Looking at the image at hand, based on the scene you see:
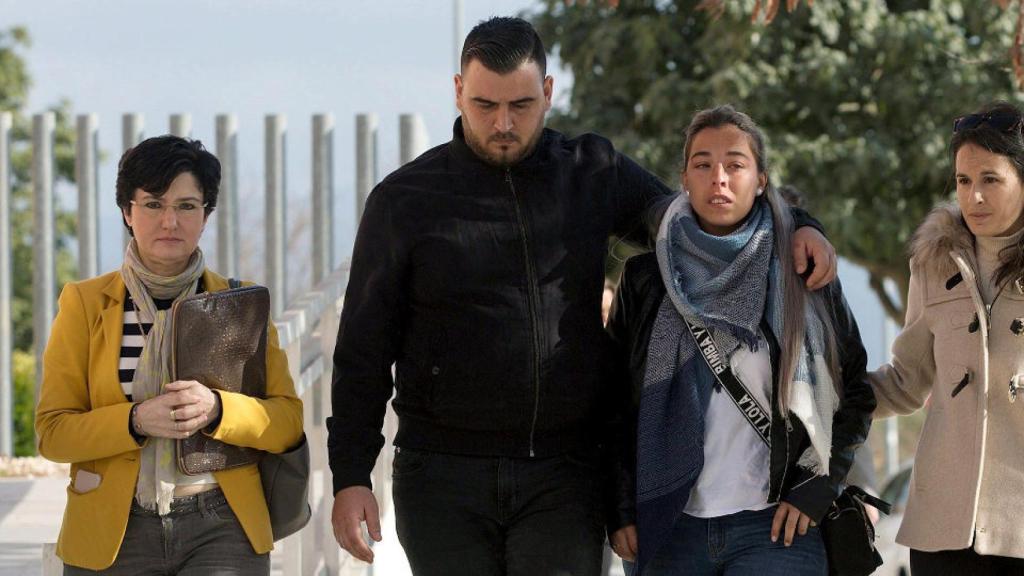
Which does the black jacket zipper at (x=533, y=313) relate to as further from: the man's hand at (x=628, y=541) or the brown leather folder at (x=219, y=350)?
the brown leather folder at (x=219, y=350)

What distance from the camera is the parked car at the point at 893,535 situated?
37.4ft

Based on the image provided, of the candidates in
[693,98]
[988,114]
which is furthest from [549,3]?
[988,114]

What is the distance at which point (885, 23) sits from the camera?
15367 millimetres

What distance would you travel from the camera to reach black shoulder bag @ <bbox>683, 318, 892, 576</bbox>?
3.59 metres

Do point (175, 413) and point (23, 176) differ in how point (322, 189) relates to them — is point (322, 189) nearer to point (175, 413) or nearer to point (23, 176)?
point (175, 413)

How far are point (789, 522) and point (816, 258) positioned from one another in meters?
0.62

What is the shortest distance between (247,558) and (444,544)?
449 mm

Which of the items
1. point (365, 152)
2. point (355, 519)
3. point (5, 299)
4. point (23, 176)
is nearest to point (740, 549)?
point (355, 519)

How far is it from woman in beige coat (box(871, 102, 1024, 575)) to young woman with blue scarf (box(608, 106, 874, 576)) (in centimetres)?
24

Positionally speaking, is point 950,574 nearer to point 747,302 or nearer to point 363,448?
point 747,302

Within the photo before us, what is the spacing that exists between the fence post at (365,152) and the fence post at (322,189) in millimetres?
393

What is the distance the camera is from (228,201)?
10047 millimetres

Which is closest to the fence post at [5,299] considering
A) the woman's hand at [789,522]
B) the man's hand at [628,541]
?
the man's hand at [628,541]

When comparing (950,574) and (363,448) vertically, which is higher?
(363,448)
